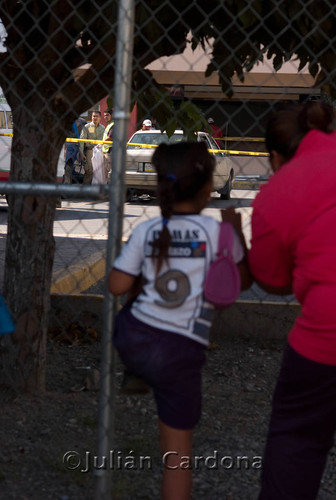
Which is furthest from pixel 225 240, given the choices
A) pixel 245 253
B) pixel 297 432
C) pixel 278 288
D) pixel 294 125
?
pixel 297 432

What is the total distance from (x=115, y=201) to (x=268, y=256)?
59cm

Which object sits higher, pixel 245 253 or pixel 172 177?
pixel 172 177

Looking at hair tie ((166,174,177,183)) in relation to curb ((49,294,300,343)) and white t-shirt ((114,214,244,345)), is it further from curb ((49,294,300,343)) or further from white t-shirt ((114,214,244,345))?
curb ((49,294,300,343))

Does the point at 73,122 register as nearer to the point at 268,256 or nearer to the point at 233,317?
the point at 233,317

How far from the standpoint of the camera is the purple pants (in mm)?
2473

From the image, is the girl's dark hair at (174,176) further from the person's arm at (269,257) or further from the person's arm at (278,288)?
the person's arm at (278,288)

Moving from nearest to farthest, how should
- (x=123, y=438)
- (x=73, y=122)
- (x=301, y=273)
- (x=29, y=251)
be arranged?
1. (x=301, y=273)
2. (x=123, y=438)
3. (x=29, y=251)
4. (x=73, y=122)

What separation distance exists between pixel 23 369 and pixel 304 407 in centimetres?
192

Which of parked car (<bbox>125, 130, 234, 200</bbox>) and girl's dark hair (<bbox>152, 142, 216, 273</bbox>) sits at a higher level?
parked car (<bbox>125, 130, 234, 200</bbox>)

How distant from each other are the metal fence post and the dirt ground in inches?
4.4

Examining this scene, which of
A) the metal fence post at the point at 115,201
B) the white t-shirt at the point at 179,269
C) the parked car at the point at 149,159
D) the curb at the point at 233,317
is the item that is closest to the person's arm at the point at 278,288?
the white t-shirt at the point at 179,269

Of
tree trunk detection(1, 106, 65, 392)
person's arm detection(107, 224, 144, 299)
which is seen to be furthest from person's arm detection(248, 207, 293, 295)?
tree trunk detection(1, 106, 65, 392)

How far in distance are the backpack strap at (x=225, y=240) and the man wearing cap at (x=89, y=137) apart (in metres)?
13.9

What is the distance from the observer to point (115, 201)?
8.80ft
